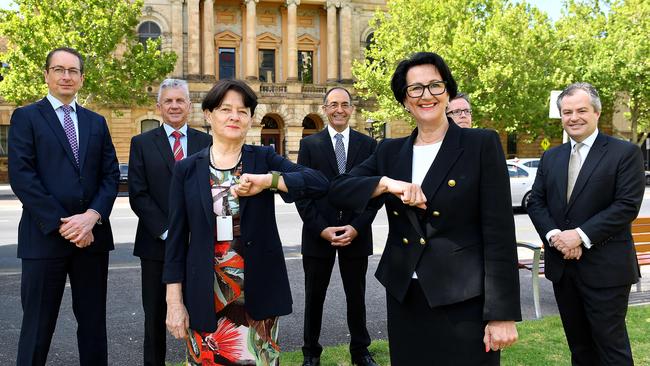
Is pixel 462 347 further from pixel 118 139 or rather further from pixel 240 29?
pixel 240 29

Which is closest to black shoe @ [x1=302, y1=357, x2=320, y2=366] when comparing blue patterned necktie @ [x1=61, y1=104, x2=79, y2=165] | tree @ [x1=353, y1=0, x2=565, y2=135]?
blue patterned necktie @ [x1=61, y1=104, x2=79, y2=165]

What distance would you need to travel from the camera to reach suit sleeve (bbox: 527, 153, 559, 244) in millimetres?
4281

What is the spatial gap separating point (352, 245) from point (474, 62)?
29.2 metres

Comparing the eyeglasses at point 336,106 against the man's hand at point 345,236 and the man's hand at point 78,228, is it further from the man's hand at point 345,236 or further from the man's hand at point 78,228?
the man's hand at point 78,228

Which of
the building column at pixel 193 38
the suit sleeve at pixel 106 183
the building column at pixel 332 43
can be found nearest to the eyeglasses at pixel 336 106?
the suit sleeve at pixel 106 183

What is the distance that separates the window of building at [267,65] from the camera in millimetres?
44438

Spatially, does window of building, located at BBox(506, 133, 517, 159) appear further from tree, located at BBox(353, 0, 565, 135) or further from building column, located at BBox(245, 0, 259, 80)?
building column, located at BBox(245, 0, 259, 80)

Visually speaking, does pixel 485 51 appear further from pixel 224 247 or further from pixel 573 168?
pixel 224 247

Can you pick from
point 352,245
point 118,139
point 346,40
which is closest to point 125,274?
point 352,245

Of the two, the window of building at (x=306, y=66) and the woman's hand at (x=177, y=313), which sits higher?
the window of building at (x=306, y=66)

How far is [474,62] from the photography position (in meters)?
31.9

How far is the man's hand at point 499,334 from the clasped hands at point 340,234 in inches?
83.3

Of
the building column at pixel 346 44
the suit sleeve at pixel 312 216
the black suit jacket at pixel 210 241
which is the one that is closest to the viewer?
the black suit jacket at pixel 210 241

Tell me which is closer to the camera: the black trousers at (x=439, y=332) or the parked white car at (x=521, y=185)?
the black trousers at (x=439, y=332)
